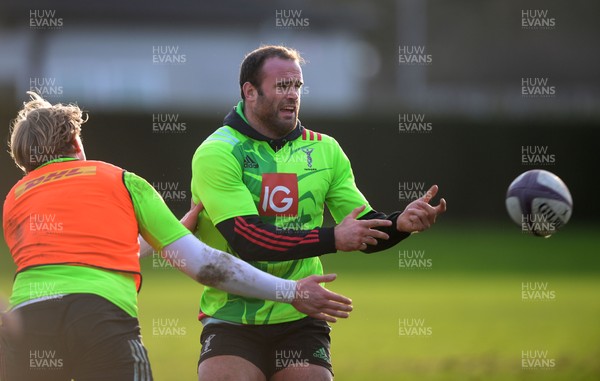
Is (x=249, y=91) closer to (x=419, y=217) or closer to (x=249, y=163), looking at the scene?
(x=249, y=163)

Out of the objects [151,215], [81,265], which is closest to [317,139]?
[151,215]

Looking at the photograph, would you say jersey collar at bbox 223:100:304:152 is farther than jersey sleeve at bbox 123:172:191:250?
Yes

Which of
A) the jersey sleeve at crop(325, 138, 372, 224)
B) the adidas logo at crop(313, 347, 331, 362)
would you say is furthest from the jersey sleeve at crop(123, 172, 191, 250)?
the jersey sleeve at crop(325, 138, 372, 224)

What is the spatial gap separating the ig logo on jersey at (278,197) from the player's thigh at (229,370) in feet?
2.82

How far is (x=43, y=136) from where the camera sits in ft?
16.6

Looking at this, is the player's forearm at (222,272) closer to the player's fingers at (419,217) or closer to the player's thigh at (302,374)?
the player's thigh at (302,374)

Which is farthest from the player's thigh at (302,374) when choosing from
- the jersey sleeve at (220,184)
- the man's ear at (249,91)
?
the man's ear at (249,91)

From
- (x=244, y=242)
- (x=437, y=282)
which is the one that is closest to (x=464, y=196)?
(x=437, y=282)

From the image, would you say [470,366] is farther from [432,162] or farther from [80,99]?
[80,99]

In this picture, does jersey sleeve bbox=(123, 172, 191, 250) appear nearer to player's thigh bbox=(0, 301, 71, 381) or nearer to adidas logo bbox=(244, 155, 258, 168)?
player's thigh bbox=(0, 301, 71, 381)

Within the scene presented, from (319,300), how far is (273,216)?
108cm

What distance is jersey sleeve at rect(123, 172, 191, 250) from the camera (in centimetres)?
498

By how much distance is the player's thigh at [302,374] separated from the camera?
5.72 meters

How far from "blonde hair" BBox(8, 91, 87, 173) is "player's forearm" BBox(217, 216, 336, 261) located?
1079 mm
